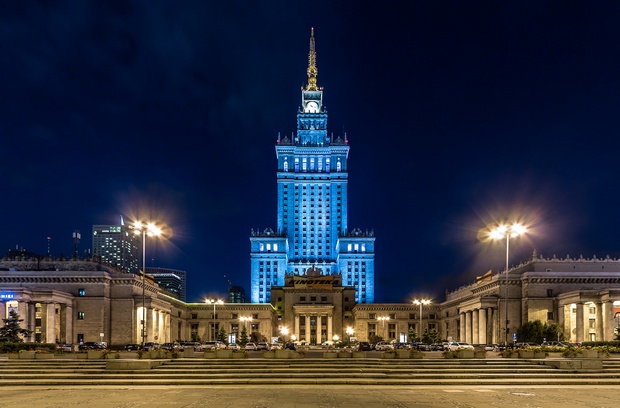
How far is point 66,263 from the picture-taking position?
113 metres

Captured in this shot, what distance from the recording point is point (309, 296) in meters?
162

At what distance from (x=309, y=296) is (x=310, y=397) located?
447 ft

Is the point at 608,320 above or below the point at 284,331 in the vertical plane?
above

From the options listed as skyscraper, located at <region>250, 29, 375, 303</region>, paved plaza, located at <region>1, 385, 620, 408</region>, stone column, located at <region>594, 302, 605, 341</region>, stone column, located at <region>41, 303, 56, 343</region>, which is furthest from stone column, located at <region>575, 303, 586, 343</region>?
skyscraper, located at <region>250, 29, 375, 303</region>

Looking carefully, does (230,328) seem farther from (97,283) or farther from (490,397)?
(490,397)

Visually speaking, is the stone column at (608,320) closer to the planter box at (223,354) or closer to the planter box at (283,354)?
the planter box at (283,354)

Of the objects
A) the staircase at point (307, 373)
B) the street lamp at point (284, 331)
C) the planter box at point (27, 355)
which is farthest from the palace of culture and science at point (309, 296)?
the staircase at point (307, 373)

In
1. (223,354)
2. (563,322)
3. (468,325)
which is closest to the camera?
(223,354)

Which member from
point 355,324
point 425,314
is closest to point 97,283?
point 355,324

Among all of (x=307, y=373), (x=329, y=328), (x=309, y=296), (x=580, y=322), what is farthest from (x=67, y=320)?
(x=580, y=322)

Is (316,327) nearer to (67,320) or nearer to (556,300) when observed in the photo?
(556,300)

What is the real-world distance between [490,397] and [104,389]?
63.4 ft

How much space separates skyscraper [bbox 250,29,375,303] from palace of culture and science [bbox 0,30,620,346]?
328mm

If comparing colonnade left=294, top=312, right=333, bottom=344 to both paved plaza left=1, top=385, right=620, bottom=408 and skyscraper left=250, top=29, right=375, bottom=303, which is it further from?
paved plaza left=1, top=385, right=620, bottom=408
